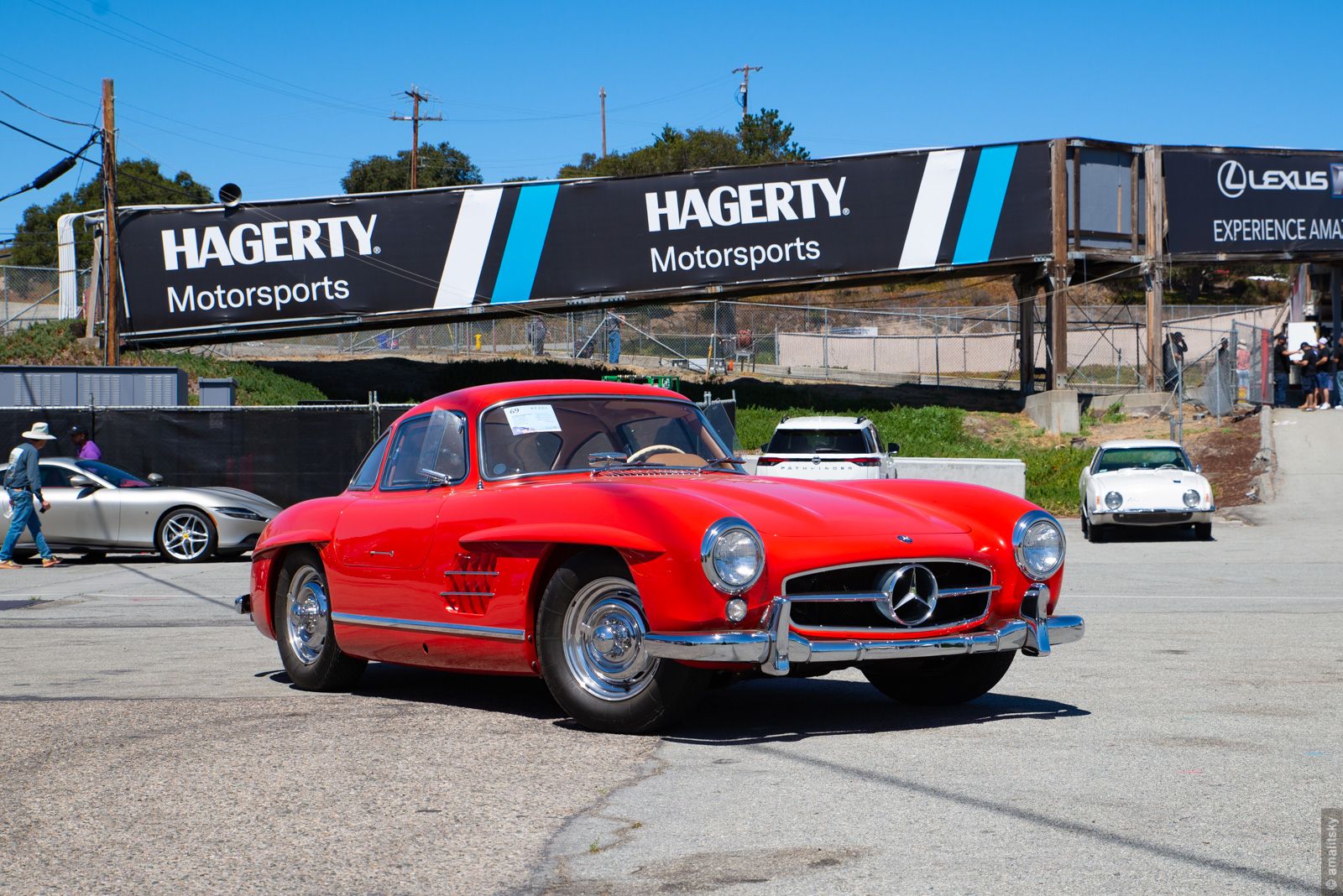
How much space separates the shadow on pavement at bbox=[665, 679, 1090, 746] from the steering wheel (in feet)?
4.04

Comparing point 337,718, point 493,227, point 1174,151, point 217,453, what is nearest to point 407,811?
point 337,718

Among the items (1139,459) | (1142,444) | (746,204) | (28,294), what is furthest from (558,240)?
(28,294)

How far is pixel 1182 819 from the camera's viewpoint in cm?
445

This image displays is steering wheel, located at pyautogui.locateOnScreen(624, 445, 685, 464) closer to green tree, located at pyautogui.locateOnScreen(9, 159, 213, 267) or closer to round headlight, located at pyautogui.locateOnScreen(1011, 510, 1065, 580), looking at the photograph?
round headlight, located at pyautogui.locateOnScreen(1011, 510, 1065, 580)

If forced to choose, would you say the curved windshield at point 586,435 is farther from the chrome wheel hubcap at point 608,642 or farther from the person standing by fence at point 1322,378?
the person standing by fence at point 1322,378

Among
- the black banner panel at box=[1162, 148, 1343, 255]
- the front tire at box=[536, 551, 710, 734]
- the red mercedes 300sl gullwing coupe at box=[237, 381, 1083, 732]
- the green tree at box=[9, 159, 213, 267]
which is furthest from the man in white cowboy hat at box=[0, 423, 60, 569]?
the green tree at box=[9, 159, 213, 267]

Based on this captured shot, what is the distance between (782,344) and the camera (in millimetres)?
47219

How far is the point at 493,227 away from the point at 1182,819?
3133 cm

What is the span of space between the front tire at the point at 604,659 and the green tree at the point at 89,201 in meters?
79.5

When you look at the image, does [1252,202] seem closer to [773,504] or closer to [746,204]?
[746,204]

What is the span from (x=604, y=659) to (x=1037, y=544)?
2.03 metres

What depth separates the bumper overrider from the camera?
5484 mm

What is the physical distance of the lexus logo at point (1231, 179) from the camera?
35.7 meters

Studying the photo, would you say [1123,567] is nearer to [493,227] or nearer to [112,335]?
[493,227]
